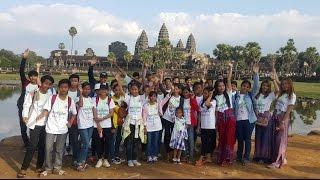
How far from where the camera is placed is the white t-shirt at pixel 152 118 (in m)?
8.81

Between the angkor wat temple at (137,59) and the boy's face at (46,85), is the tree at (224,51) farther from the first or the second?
the boy's face at (46,85)

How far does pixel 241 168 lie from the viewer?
8.59 metres

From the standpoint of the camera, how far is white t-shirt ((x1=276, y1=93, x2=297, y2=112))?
847 cm

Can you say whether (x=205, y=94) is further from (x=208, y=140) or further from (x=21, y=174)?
(x=21, y=174)

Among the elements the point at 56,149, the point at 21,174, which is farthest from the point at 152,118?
the point at 21,174

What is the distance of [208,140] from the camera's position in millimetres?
8922

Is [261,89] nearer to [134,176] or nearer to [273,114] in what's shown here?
[273,114]

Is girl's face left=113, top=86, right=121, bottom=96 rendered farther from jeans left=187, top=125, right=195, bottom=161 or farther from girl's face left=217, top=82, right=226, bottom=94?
girl's face left=217, top=82, right=226, bottom=94

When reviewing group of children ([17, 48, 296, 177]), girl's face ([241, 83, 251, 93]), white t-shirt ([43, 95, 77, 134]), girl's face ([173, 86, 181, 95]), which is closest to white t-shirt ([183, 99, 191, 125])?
group of children ([17, 48, 296, 177])

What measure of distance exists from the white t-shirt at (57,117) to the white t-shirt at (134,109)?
1419 millimetres

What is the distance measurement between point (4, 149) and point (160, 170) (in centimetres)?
397

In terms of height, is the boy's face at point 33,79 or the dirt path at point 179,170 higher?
the boy's face at point 33,79

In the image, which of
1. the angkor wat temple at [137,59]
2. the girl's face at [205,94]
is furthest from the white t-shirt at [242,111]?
the angkor wat temple at [137,59]

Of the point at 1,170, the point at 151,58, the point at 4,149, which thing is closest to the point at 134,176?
the point at 1,170
